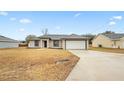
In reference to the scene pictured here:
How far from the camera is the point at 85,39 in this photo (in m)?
25.3

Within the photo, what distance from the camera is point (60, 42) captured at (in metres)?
27.2

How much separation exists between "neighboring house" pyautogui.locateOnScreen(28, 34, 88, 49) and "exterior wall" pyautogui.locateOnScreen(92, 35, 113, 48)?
7.86 m

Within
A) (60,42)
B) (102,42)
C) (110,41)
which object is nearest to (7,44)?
(60,42)

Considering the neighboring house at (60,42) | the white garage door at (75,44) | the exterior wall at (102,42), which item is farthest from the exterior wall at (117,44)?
the white garage door at (75,44)

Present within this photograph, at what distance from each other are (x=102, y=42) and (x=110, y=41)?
3.43 m

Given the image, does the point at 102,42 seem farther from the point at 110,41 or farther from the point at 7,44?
the point at 7,44

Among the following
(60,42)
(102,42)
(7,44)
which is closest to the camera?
(7,44)

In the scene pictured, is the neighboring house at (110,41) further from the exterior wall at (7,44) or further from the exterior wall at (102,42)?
the exterior wall at (7,44)

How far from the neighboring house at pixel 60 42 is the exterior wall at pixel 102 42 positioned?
786cm

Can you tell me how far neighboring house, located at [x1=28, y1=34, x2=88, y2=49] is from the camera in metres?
25.3

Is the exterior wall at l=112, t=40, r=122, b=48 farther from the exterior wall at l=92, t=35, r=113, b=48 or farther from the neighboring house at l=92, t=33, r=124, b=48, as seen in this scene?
the exterior wall at l=92, t=35, r=113, b=48

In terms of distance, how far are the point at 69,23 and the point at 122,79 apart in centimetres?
764

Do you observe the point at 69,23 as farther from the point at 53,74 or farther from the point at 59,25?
the point at 53,74
